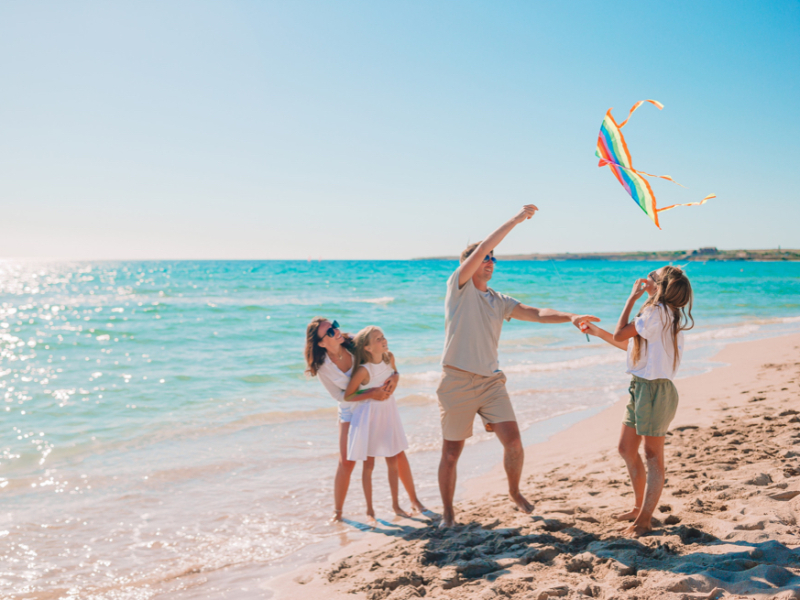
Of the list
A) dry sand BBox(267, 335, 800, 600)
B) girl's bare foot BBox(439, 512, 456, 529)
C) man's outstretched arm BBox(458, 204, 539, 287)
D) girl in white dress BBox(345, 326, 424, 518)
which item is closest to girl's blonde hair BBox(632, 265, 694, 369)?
man's outstretched arm BBox(458, 204, 539, 287)

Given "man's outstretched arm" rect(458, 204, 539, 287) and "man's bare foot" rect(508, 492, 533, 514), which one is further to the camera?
"man's bare foot" rect(508, 492, 533, 514)

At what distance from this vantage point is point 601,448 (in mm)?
6047

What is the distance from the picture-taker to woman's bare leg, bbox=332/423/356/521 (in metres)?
4.82

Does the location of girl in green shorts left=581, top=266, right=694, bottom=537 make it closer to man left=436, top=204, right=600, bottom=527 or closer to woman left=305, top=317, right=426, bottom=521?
man left=436, top=204, right=600, bottom=527

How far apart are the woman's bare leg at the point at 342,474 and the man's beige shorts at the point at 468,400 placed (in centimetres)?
122

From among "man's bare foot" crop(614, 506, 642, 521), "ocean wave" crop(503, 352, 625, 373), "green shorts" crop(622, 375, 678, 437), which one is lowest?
"ocean wave" crop(503, 352, 625, 373)

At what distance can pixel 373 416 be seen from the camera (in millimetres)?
4719

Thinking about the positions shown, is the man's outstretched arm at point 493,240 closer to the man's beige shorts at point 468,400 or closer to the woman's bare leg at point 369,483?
the man's beige shorts at point 468,400

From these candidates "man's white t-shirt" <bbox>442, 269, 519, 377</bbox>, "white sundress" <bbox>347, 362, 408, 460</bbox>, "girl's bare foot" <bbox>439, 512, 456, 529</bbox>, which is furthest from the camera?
"white sundress" <bbox>347, 362, 408, 460</bbox>

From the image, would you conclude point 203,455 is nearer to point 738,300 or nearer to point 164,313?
point 164,313

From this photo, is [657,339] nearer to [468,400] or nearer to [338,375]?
[468,400]

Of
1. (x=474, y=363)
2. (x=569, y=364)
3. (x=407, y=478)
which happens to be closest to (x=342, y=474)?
(x=407, y=478)

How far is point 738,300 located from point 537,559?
31.3 metres

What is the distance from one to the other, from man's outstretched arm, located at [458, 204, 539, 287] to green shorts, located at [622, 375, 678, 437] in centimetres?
129
